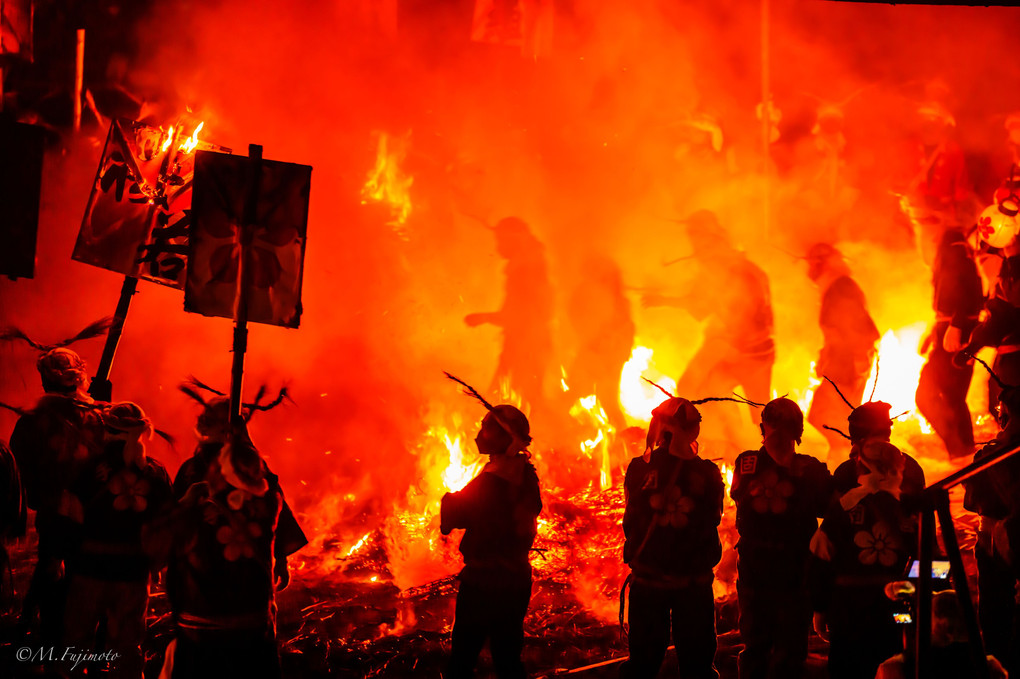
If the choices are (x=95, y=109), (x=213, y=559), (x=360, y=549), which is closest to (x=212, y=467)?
(x=213, y=559)

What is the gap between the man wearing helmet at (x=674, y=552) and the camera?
5023mm

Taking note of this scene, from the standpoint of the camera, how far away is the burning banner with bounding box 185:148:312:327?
18.4 feet

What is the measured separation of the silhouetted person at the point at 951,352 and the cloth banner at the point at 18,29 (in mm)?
12055

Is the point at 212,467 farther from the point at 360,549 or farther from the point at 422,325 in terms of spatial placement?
the point at 422,325

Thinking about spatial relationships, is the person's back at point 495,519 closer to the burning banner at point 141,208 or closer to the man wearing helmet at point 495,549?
the man wearing helmet at point 495,549

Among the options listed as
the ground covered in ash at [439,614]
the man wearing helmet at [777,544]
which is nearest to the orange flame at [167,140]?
the ground covered in ash at [439,614]

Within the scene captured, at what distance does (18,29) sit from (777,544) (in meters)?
10.8

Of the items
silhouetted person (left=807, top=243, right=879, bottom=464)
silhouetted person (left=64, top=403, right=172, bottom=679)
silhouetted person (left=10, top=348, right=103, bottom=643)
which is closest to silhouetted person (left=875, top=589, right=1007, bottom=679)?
silhouetted person (left=64, top=403, right=172, bottom=679)

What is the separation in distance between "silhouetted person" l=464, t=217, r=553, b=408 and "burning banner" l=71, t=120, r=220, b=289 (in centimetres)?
511

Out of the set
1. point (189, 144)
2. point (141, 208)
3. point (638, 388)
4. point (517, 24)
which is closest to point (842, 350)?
point (638, 388)

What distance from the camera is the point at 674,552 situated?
5043 mm

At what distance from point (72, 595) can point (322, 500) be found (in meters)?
5.26

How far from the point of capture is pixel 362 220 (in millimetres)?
12180

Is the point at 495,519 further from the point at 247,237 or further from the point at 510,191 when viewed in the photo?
the point at 510,191
